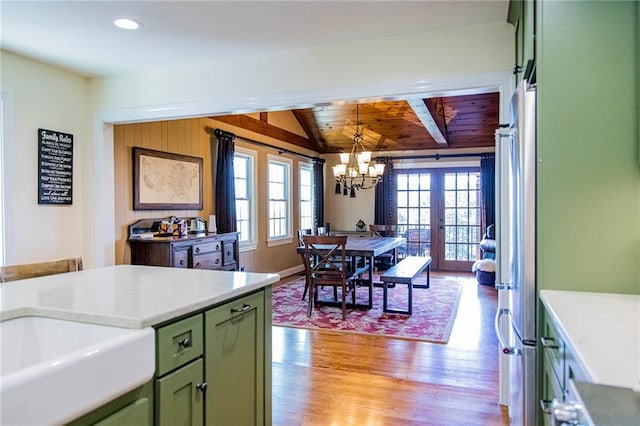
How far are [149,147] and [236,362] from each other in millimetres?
3416

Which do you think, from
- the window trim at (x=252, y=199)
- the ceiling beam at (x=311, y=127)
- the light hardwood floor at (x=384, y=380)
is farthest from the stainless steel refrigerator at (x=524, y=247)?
the ceiling beam at (x=311, y=127)

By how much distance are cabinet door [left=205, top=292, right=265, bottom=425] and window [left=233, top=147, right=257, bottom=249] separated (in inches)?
165

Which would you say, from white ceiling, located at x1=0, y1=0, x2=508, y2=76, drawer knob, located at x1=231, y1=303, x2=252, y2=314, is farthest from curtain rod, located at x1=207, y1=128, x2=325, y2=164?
drawer knob, located at x1=231, y1=303, x2=252, y2=314

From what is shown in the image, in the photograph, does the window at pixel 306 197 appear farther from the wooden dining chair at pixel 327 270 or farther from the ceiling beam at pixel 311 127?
the wooden dining chair at pixel 327 270

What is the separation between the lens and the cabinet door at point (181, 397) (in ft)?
4.61

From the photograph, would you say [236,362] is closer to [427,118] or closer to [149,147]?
[149,147]

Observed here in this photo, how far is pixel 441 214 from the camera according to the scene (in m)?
Result: 8.22

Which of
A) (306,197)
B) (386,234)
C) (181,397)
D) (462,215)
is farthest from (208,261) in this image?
(462,215)

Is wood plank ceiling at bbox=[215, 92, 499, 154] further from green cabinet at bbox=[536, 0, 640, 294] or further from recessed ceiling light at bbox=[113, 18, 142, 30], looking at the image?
green cabinet at bbox=[536, 0, 640, 294]

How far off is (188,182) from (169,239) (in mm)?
1234

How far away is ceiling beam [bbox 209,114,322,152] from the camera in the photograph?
5.87 metres

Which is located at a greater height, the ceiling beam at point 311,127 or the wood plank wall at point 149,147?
the ceiling beam at point 311,127

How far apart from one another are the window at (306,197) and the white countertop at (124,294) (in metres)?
5.88

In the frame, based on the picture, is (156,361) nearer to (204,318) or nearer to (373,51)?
(204,318)
